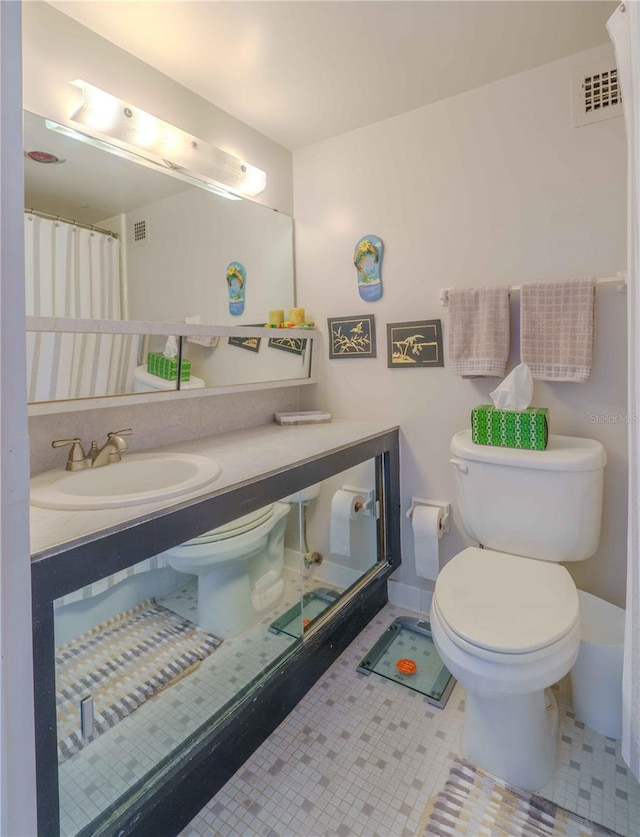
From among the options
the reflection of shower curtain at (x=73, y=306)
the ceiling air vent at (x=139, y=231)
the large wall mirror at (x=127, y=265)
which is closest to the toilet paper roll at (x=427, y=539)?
the large wall mirror at (x=127, y=265)

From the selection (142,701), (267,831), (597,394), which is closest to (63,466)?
(142,701)

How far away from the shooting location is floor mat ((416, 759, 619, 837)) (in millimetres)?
1060

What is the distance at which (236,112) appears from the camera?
71.8 inches

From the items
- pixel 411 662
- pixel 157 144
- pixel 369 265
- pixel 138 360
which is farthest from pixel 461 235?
pixel 411 662

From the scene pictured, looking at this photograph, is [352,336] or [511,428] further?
[352,336]

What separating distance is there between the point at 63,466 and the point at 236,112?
5.21 feet

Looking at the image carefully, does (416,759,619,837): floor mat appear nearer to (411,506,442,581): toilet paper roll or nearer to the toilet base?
the toilet base

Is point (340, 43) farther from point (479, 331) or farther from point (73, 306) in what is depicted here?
point (73, 306)

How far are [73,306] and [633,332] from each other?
4.81 ft

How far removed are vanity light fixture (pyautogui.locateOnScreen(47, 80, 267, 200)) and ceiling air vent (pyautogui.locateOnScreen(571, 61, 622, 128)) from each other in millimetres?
1227

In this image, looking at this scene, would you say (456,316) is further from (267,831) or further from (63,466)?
(267,831)

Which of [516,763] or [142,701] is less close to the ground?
[142,701]

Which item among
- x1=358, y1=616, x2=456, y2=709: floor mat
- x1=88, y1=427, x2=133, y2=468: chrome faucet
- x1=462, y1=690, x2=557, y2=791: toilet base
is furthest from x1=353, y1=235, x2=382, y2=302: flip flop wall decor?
x1=462, y1=690, x2=557, y2=791: toilet base

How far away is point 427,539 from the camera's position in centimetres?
181
